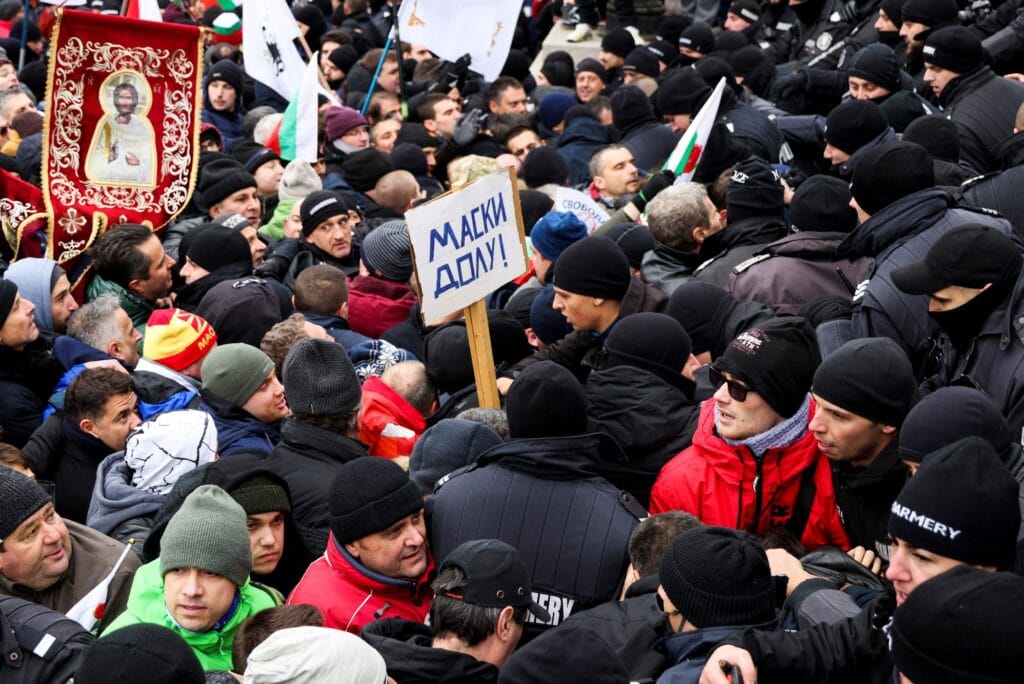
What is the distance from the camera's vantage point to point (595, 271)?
5.66m

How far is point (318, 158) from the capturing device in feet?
35.5

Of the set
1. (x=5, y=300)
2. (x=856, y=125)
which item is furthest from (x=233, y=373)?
(x=856, y=125)

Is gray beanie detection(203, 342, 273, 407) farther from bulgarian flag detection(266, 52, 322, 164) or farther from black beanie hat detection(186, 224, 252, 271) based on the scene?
bulgarian flag detection(266, 52, 322, 164)

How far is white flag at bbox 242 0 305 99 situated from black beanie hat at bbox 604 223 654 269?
230 inches

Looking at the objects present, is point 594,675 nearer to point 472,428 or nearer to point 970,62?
point 472,428

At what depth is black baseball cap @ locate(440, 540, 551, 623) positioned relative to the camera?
3689 mm

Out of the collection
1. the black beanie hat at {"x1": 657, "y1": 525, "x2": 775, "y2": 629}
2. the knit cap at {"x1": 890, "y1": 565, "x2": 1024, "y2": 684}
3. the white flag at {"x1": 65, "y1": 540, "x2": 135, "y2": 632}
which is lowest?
the white flag at {"x1": 65, "y1": 540, "x2": 135, "y2": 632}

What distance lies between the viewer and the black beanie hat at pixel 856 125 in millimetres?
7340

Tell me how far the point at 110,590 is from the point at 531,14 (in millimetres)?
13371

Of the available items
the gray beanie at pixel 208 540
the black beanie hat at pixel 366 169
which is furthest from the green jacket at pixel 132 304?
the gray beanie at pixel 208 540

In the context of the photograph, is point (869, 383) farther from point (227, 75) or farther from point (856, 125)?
point (227, 75)

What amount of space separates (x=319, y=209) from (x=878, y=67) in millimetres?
3844

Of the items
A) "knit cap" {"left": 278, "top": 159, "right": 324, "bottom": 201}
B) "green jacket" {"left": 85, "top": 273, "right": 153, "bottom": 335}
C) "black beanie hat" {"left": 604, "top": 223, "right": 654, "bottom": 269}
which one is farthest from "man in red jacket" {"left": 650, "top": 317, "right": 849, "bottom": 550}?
"knit cap" {"left": 278, "top": 159, "right": 324, "bottom": 201}

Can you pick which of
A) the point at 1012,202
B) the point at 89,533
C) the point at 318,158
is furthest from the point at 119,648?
the point at 318,158
